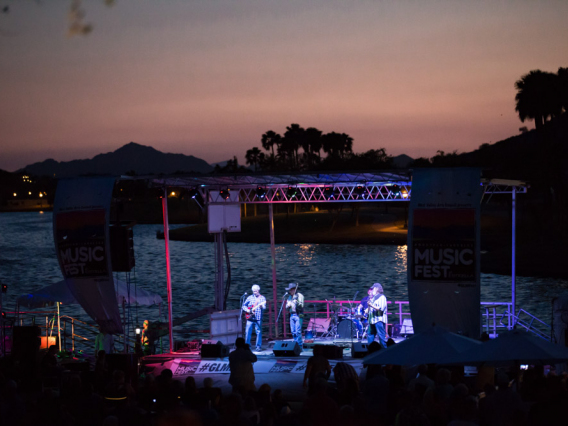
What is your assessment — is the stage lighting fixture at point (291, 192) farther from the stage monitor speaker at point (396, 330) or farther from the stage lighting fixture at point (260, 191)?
the stage monitor speaker at point (396, 330)

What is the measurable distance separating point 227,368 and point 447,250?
587 centimetres

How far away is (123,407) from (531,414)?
4.50 m

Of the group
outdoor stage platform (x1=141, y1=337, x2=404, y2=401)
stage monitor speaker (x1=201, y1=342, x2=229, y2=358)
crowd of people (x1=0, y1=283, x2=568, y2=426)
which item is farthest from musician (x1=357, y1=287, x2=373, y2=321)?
crowd of people (x1=0, y1=283, x2=568, y2=426)

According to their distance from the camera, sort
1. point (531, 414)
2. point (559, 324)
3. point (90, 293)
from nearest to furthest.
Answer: point (531, 414) < point (559, 324) < point (90, 293)

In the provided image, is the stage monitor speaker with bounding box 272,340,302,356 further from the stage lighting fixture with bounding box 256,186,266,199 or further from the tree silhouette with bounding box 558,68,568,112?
the tree silhouette with bounding box 558,68,568,112

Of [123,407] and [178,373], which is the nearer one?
[123,407]

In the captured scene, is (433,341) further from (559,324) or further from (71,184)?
(71,184)

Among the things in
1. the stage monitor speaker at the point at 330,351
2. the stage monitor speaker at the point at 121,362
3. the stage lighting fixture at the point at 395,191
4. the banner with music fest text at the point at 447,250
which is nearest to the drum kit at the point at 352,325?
the stage monitor speaker at the point at 330,351

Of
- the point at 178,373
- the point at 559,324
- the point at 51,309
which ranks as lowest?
the point at 51,309

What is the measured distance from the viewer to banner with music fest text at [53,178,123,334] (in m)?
14.4

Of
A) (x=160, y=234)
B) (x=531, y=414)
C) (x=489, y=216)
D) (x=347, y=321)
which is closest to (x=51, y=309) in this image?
(x=347, y=321)

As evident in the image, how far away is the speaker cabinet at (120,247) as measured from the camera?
14.5m

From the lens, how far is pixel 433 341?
9.62m

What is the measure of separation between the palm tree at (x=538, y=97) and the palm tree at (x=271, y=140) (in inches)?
3349
